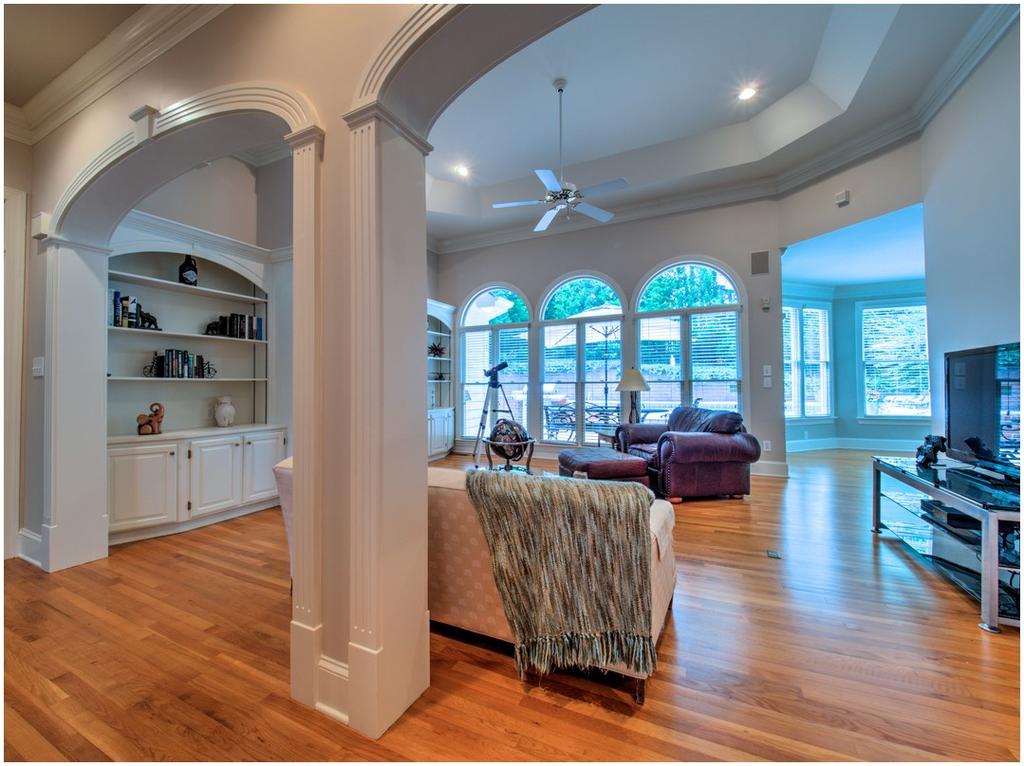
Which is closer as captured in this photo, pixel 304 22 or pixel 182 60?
pixel 304 22

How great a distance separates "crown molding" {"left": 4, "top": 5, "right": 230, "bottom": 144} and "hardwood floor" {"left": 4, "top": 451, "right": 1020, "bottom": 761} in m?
2.79

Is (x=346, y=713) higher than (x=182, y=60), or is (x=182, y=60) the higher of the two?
(x=182, y=60)

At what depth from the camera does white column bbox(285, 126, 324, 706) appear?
4.79 ft

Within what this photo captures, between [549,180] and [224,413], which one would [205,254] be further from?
[549,180]

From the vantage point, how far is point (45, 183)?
8.96 ft

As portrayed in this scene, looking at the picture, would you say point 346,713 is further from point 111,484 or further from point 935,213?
point 935,213

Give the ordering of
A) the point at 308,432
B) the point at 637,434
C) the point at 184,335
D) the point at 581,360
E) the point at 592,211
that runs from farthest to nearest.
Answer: the point at 581,360 → the point at 637,434 → the point at 592,211 → the point at 184,335 → the point at 308,432

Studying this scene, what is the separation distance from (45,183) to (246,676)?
132 inches

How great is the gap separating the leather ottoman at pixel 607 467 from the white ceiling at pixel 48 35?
3976 millimetres

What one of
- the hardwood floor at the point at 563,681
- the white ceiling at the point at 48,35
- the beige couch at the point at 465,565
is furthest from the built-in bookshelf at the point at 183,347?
the beige couch at the point at 465,565

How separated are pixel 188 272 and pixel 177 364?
0.77 meters

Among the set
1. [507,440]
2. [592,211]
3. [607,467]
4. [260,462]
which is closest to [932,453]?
[607,467]

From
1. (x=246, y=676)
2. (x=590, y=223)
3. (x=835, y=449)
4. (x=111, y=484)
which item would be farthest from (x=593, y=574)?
(x=835, y=449)

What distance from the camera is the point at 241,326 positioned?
3.84 meters
